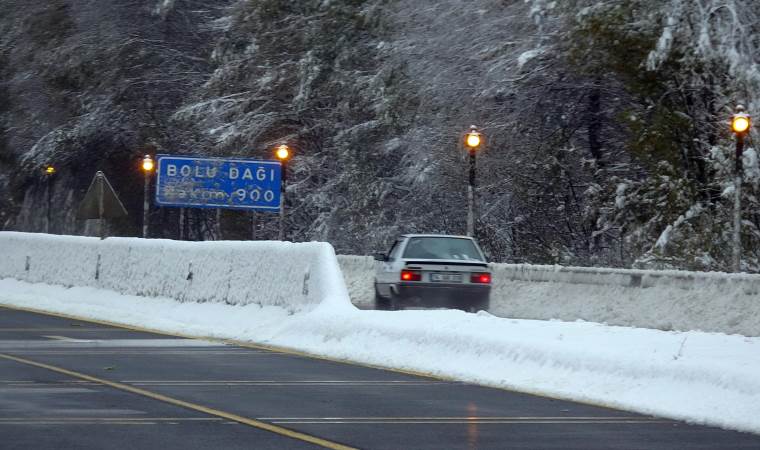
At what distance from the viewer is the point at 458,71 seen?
4112cm

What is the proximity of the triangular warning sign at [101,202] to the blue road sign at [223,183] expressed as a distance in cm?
708

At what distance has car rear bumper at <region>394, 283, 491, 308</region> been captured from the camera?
25750 mm

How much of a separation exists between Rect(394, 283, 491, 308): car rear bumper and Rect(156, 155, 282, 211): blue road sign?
13567 millimetres

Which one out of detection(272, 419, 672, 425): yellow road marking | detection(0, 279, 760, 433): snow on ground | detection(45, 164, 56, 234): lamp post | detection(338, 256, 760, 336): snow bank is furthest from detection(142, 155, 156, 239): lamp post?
detection(272, 419, 672, 425): yellow road marking

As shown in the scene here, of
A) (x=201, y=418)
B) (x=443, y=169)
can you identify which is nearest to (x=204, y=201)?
(x=443, y=169)

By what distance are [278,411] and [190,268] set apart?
15126 millimetres

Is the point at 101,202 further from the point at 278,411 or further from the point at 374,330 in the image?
the point at 278,411

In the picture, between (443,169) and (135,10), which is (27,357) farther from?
(135,10)

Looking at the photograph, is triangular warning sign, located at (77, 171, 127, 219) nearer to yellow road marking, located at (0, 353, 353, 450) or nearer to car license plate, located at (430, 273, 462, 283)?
car license plate, located at (430, 273, 462, 283)

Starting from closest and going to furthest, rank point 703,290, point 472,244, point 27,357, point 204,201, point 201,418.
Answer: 1. point 201,418
2. point 27,357
3. point 703,290
4. point 472,244
5. point 204,201

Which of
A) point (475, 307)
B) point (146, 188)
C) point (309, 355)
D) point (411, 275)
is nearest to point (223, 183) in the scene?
point (146, 188)

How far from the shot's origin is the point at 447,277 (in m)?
25.9

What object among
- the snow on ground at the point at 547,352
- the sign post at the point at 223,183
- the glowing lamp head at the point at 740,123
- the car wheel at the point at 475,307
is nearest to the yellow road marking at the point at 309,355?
the snow on ground at the point at 547,352

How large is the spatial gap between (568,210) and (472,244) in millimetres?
14082
